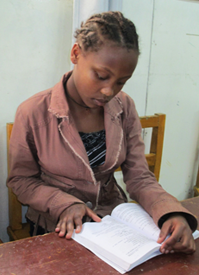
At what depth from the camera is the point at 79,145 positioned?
0.96 meters

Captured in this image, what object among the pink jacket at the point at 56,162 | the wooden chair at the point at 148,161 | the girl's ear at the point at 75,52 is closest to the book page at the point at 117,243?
the pink jacket at the point at 56,162

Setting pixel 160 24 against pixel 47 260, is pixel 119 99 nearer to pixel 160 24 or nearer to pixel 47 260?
pixel 47 260

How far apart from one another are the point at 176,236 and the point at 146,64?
1.33m

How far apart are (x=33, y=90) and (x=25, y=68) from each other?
123mm

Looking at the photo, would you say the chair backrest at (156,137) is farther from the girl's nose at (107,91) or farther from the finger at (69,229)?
the finger at (69,229)

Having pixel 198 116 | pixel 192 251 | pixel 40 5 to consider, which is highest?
pixel 40 5

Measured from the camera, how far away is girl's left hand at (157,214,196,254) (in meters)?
0.73

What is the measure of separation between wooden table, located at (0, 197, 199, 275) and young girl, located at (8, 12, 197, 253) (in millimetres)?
35

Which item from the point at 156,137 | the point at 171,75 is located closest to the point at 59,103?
the point at 156,137

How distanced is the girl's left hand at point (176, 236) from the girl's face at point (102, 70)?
44cm

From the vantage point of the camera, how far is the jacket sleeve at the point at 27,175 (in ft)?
2.97

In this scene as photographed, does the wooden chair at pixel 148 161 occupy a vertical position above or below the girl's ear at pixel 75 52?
below

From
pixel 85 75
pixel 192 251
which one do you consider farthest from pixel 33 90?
pixel 192 251

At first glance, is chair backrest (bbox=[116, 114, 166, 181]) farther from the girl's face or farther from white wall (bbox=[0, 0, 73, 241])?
the girl's face
